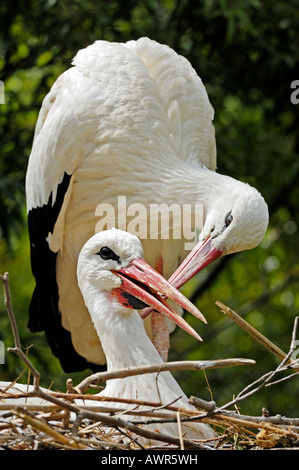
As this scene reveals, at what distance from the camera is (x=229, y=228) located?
4656mm

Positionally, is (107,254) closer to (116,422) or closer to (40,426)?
(116,422)

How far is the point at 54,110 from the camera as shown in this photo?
5148 millimetres

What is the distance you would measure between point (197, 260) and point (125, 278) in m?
0.81

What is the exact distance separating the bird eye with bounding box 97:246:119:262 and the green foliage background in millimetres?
2283

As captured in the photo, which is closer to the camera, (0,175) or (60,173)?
(60,173)

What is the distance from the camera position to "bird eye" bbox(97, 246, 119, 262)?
4.00m

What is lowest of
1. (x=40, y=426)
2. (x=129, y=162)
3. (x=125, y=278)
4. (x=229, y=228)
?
(x=40, y=426)

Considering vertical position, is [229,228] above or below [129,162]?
below

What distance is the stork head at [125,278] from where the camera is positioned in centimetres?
387

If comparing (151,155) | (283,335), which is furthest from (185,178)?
(283,335)

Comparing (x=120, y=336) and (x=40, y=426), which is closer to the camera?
(x=40, y=426)

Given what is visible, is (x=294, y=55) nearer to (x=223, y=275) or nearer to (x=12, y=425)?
(x=223, y=275)

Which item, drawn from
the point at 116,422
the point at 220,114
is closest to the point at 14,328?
the point at 116,422

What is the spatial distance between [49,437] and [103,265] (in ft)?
3.37
